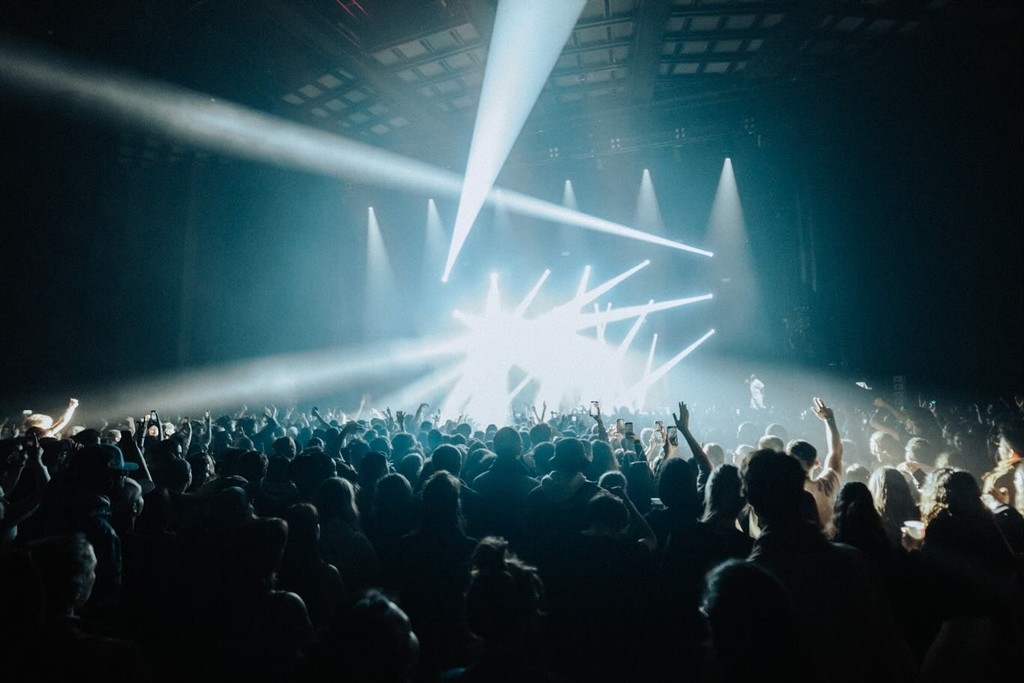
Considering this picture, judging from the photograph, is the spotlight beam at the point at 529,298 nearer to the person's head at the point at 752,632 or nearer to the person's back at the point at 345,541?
the person's back at the point at 345,541

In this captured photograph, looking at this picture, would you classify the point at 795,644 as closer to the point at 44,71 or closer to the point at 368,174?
the point at 44,71

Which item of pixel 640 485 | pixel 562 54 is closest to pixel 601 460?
pixel 640 485

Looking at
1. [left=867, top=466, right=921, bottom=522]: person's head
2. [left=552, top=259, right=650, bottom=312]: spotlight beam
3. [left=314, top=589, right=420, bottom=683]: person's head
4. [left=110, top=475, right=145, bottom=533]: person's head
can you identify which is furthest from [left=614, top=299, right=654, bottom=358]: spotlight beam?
[left=314, top=589, right=420, bottom=683]: person's head

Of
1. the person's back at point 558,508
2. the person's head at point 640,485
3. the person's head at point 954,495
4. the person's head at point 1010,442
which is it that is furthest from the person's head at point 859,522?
the person's head at point 1010,442

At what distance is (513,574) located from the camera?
1460mm

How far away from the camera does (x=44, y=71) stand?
9.61 metres

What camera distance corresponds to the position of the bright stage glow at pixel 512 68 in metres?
9.38

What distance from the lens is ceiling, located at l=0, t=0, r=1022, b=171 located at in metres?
9.67

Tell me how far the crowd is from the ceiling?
1039 cm

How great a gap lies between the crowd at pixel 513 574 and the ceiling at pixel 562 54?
1039 centimetres

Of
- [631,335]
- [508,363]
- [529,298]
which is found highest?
[529,298]

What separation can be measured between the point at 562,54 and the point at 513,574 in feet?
44.5

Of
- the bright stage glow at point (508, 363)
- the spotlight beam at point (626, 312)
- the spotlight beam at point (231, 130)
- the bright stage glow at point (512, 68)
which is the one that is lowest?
the bright stage glow at point (508, 363)

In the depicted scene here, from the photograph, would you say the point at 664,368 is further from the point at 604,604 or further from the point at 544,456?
the point at 604,604
